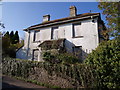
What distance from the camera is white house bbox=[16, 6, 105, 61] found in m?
11.7

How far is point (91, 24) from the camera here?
12.1 metres

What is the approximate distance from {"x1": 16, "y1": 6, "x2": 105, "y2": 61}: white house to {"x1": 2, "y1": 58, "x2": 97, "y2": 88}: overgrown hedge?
12.6ft

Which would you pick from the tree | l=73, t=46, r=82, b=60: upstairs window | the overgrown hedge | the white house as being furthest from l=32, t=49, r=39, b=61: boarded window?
the tree

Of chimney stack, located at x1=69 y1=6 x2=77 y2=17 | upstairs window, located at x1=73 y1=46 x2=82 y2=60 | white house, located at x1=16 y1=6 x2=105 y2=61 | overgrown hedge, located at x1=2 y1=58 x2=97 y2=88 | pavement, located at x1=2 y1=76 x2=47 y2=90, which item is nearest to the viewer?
pavement, located at x1=2 y1=76 x2=47 y2=90

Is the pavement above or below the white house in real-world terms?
below

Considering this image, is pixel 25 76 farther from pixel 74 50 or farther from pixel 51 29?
pixel 51 29

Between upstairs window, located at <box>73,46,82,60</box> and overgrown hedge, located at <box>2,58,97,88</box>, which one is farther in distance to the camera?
upstairs window, located at <box>73,46,82,60</box>

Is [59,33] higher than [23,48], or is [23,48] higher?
[59,33]

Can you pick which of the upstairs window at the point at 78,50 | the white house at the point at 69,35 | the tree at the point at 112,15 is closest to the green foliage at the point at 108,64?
the tree at the point at 112,15

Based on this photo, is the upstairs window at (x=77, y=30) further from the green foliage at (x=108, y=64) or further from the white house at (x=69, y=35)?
the green foliage at (x=108, y=64)

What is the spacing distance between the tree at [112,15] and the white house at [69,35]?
3.49 metres

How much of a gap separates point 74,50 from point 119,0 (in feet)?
23.2

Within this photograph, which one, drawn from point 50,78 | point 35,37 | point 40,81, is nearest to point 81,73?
point 50,78

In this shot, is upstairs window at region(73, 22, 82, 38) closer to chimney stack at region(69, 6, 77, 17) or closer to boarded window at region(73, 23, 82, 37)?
boarded window at region(73, 23, 82, 37)
